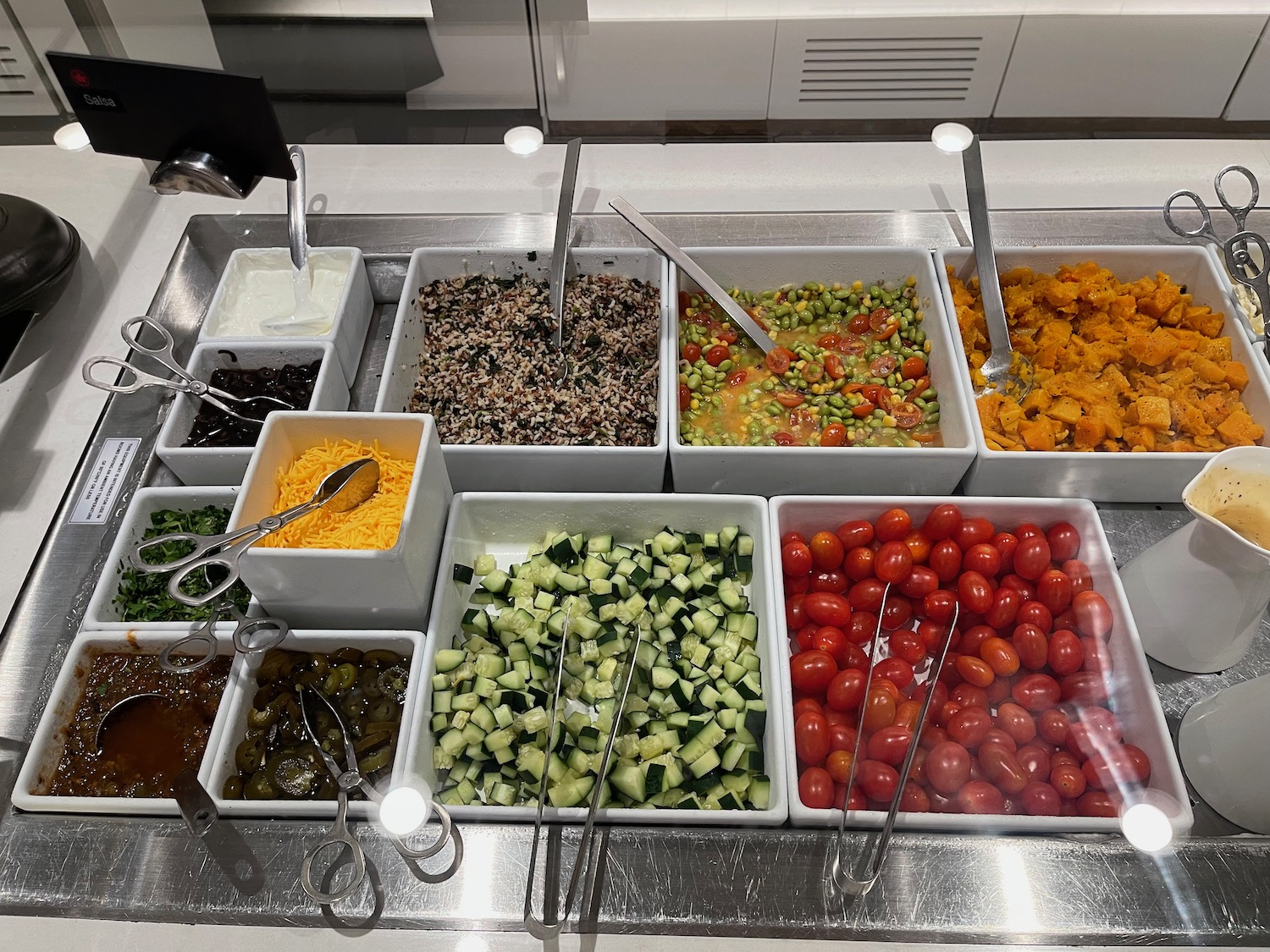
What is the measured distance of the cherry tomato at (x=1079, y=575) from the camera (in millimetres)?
1258

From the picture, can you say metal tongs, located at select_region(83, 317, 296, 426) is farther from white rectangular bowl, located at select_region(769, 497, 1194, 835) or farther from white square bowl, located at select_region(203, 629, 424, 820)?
white rectangular bowl, located at select_region(769, 497, 1194, 835)

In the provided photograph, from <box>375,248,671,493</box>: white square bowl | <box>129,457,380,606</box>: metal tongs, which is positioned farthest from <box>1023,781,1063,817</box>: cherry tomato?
<box>129,457,380,606</box>: metal tongs

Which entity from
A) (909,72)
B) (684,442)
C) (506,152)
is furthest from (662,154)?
(684,442)

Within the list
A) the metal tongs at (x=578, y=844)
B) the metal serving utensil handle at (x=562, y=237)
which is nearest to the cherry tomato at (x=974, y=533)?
the metal tongs at (x=578, y=844)

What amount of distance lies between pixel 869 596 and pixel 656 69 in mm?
1218

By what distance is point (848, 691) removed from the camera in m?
1.16

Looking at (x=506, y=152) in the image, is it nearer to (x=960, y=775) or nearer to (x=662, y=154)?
(x=662, y=154)

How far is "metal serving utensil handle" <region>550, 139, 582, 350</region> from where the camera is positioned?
1620mm

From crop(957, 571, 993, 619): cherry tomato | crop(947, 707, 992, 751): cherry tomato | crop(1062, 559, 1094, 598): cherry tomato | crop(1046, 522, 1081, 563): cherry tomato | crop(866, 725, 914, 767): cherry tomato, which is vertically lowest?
crop(866, 725, 914, 767): cherry tomato

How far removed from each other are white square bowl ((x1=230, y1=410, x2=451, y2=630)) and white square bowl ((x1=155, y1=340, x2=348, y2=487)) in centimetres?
16

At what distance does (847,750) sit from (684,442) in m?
0.56

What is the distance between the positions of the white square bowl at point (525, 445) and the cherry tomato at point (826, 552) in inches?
10.9

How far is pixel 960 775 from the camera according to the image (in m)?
1.09

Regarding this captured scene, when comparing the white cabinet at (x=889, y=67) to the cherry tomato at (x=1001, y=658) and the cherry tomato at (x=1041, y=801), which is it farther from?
the cherry tomato at (x=1041, y=801)
